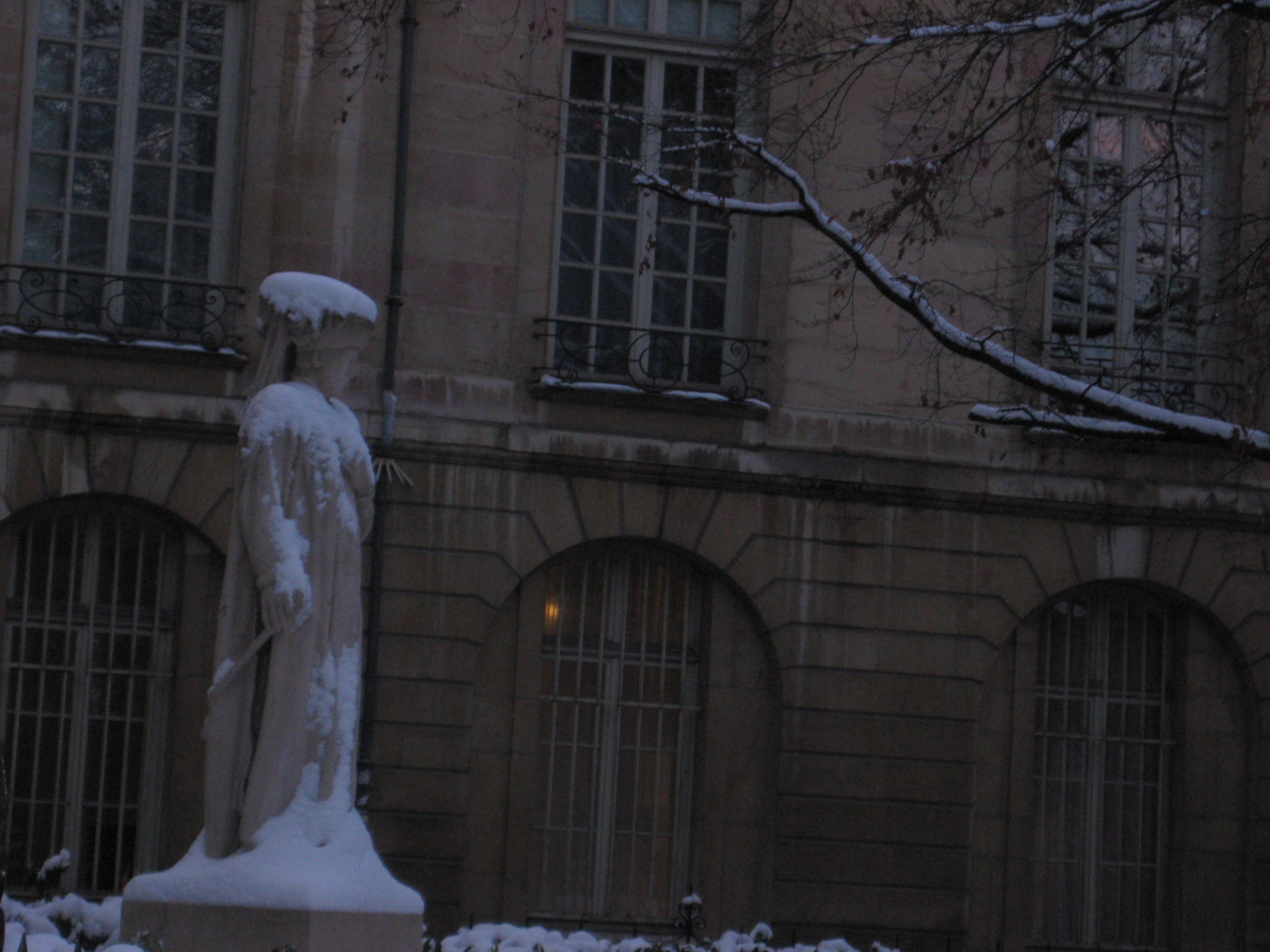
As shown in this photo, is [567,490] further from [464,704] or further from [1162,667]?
[1162,667]

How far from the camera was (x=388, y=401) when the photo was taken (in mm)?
16094

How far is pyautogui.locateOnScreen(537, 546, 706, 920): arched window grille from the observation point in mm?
16562

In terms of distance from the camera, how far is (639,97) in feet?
56.9

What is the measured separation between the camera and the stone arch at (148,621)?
15734 mm

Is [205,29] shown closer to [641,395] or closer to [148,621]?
[641,395]

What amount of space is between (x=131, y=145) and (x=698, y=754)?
5.87 meters

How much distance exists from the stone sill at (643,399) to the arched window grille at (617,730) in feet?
3.48

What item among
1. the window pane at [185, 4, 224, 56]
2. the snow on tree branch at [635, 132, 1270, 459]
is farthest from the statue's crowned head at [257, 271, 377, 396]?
the window pane at [185, 4, 224, 56]

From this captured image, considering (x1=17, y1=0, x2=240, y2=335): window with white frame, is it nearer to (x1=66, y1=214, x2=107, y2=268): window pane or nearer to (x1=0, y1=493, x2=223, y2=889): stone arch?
(x1=66, y1=214, x2=107, y2=268): window pane

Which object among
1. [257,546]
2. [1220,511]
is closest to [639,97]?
[1220,511]

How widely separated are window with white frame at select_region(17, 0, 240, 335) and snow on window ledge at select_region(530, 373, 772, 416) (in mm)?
2433

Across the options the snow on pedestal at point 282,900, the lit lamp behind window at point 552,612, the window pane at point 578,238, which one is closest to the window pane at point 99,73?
the window pane at point 578,238

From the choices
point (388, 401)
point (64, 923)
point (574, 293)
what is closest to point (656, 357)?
point (574, 293)

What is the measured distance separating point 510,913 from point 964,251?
589 centimetres
